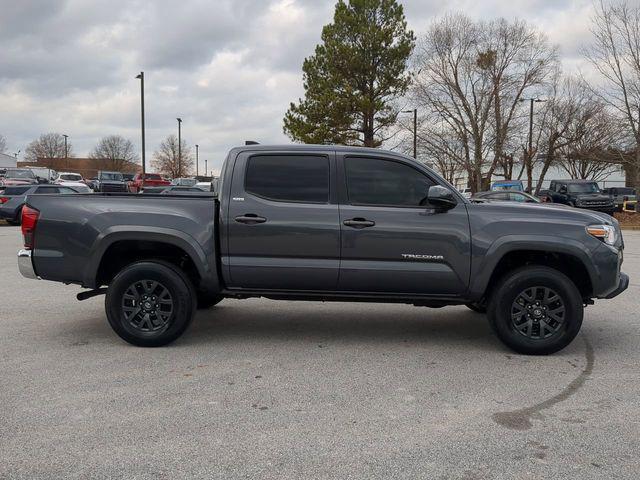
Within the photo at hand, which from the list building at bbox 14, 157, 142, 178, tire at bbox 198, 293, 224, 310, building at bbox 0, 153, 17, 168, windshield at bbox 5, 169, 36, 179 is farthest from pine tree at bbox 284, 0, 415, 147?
building at bbox 0, 153, 17, 168

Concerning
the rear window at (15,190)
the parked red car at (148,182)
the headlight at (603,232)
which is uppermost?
the parked red car at (148,182)

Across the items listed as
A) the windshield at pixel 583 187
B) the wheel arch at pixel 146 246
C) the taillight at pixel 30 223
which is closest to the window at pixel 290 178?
the wheel arch at pixel 146 246

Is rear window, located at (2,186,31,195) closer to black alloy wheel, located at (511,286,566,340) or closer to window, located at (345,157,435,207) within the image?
window, located at (345,157,435,207)

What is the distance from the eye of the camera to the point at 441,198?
5.00 m

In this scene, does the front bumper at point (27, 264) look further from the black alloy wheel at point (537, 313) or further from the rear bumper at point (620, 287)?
the rear bumper at point (620, 287)

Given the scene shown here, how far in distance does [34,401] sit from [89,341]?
1615 mm

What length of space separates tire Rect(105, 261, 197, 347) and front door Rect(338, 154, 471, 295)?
1492mm

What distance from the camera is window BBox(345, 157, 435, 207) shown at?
17.2 ft

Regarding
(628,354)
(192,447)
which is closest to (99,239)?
(192,447)

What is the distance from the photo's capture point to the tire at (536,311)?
5035mm

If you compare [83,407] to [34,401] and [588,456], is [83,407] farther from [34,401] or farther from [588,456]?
[588,456]

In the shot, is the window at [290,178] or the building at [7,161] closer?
the window at [290,178]

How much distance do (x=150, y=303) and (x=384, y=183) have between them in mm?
2453

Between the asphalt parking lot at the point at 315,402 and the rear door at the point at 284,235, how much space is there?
2.24 ft
